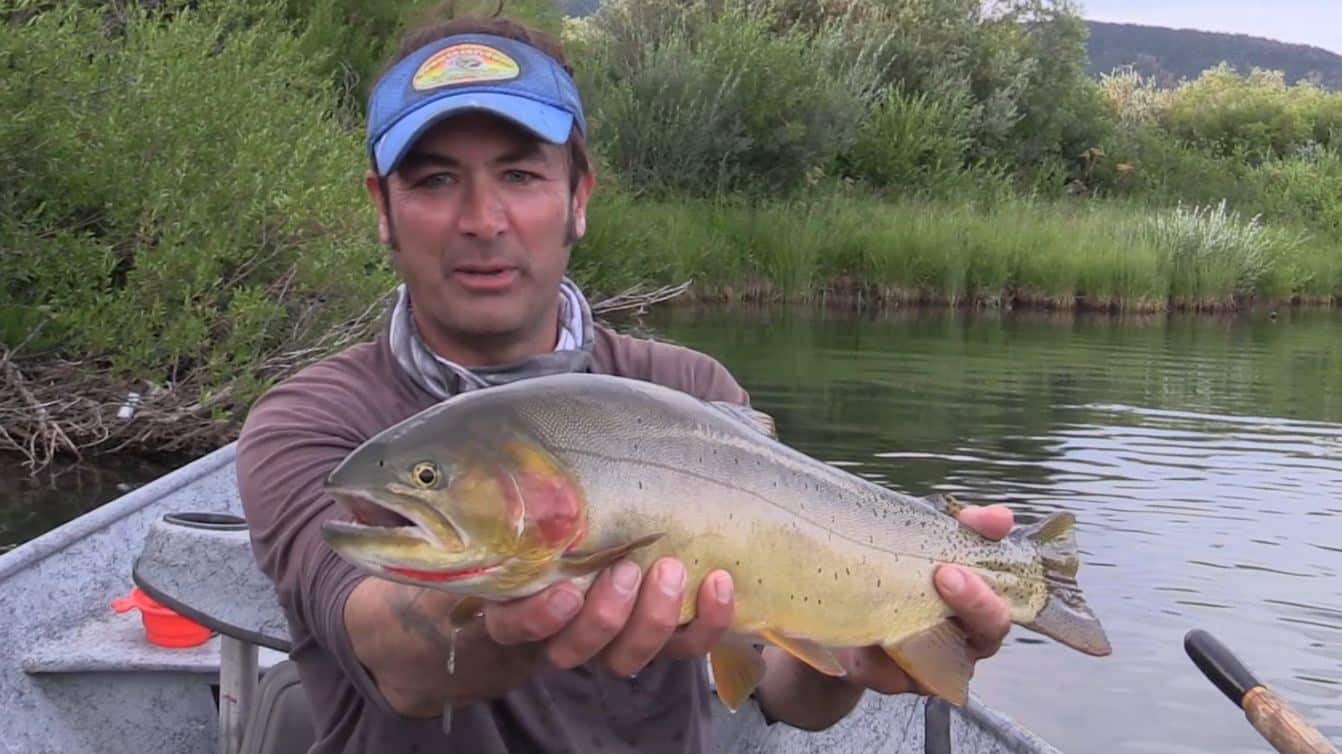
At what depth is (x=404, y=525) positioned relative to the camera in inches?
67.3

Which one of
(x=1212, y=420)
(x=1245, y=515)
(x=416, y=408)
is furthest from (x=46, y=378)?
(x=1212, y=420)

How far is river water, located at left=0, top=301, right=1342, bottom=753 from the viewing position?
7016 millimetres

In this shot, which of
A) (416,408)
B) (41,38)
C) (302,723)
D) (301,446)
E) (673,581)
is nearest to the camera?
(673,581)

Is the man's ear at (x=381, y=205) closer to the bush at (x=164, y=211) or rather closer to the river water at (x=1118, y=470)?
the river water at (x=1118, y=470)

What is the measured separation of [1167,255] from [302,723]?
26680mm

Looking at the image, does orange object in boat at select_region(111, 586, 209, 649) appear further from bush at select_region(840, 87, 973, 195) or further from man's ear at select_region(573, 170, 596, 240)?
bush at select_region(840, 87, 973, 195)

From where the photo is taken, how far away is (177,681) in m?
3.93

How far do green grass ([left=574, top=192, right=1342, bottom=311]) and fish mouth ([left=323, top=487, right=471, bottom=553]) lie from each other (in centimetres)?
2135

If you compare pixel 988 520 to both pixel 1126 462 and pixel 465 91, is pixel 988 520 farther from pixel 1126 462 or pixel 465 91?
pixel 1126 462

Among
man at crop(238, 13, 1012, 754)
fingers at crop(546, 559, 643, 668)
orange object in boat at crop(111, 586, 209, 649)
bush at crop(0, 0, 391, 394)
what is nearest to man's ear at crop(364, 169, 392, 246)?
man at crop(238, 13, 1012, 754)

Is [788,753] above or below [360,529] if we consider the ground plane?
below

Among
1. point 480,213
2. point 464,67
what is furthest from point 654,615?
point 464,67

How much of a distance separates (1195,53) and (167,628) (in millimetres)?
172123

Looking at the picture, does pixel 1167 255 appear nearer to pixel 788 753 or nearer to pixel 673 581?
pixel 788 753
